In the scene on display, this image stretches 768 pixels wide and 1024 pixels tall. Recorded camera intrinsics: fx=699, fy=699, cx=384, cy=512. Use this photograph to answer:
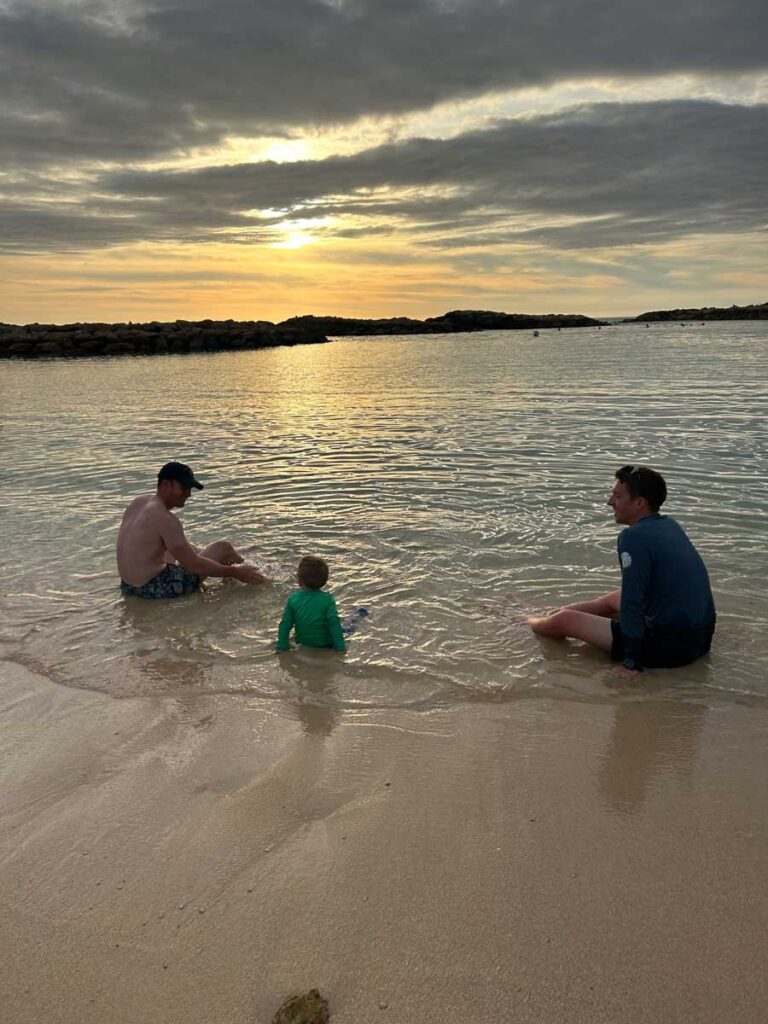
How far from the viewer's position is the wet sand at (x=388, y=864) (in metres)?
2.62

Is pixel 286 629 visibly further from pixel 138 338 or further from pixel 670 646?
pixel 138 338

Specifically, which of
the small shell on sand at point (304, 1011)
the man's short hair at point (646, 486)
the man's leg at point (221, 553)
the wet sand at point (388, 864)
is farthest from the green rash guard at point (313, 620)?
the small shell on sand at point (304, 1011)

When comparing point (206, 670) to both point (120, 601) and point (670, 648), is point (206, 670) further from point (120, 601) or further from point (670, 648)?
point (670, 648)

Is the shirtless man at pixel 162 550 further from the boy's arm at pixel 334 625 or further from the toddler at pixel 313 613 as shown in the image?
the boy's arm at pixel 334 625

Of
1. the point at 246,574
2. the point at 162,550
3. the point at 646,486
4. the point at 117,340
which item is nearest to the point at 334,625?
the point at 246,574

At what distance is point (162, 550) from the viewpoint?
7.22m

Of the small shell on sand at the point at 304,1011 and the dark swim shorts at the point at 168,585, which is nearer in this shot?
the small shell on sand at the point at 304,1011

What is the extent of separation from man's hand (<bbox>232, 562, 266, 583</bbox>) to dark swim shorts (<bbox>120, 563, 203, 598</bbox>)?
0.44 metres

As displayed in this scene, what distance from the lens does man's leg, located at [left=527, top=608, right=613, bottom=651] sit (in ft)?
18.5

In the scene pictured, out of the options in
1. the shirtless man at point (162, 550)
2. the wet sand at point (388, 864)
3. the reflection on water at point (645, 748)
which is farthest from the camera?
the shirtless man at point (162, 550)

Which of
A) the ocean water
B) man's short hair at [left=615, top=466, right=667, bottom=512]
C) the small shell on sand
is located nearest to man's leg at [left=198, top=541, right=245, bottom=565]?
the ocean water

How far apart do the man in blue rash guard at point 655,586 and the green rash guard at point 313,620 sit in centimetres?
227

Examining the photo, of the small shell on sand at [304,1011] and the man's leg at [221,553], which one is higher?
the man's leg at [221,553]

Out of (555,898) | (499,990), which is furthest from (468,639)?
(499,990)
